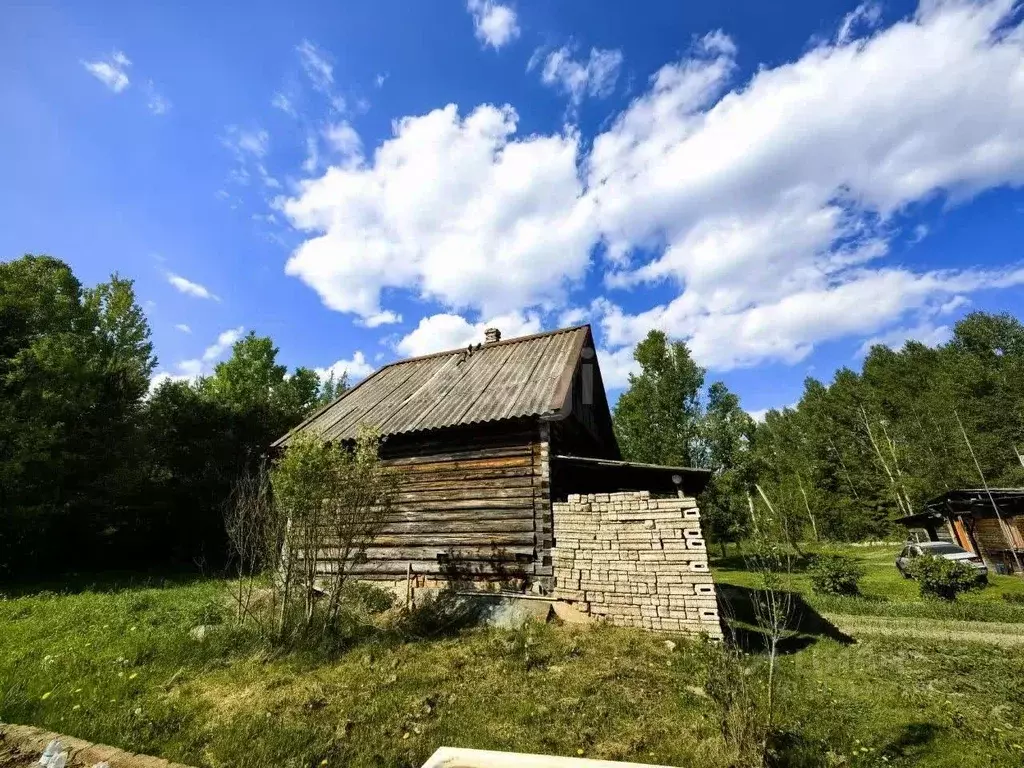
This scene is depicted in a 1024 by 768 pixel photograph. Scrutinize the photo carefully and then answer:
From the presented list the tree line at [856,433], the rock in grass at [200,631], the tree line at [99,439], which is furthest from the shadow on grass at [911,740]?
the tree line at [856,433]

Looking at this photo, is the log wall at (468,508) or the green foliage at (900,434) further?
the green foliage at (900,434)

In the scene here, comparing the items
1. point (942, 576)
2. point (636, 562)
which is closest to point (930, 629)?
point (942, 576)

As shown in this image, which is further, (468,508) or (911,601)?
(911,601)

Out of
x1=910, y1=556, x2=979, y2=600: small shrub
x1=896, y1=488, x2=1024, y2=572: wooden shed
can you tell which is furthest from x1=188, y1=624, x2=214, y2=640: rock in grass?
x1=896, y1=488, x2=1024, y2=572: wooden shed

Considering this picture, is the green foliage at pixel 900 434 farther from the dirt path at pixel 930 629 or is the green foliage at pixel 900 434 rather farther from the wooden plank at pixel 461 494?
the wooden plank at pixel 461 494

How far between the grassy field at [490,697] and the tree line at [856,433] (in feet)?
55.9

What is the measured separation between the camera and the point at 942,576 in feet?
43.5

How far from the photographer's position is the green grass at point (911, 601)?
36.4ft

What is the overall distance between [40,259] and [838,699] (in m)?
26.8

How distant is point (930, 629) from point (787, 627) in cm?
300

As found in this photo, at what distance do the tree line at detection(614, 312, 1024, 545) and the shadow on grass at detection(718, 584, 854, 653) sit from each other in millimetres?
10633

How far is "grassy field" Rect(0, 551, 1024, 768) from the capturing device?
4.42 metres

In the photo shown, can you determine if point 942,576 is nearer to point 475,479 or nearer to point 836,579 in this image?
point 836,579

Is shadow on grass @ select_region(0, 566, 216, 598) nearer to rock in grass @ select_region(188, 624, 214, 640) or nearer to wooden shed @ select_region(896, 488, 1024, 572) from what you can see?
rock in grass @ select_region(188, 624, 214, 640)
